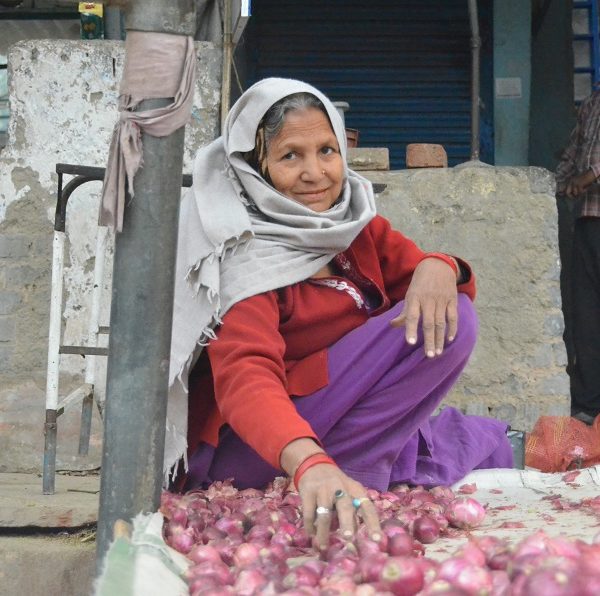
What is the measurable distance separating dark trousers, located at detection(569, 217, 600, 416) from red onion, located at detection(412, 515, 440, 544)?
11.1ft

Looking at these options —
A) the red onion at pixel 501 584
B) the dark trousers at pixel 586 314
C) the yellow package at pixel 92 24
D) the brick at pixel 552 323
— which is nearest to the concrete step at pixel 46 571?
the red onion at pixel 501 584

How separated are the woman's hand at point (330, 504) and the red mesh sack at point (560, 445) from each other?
7.28 feet

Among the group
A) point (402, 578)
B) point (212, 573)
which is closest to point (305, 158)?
point (212, 573)

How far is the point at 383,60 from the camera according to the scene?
6.31m

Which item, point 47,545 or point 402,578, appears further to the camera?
point 47,545

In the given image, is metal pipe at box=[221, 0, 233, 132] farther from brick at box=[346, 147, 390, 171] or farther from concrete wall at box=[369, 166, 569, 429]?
concrete wall at box=[369, 166, 569, 429]

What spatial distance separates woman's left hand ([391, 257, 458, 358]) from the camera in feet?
8.31

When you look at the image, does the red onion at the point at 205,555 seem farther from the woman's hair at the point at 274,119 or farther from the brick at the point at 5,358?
the brick at the point at 5,358

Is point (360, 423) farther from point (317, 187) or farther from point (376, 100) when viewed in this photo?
point (376, 100)

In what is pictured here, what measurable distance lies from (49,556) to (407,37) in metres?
4.29

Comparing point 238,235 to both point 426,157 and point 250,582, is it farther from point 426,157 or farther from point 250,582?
point 426,157

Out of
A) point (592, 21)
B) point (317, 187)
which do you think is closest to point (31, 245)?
point (317, 187)

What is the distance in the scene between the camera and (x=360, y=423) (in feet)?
9.41

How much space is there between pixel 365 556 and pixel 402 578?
0.56 ft
